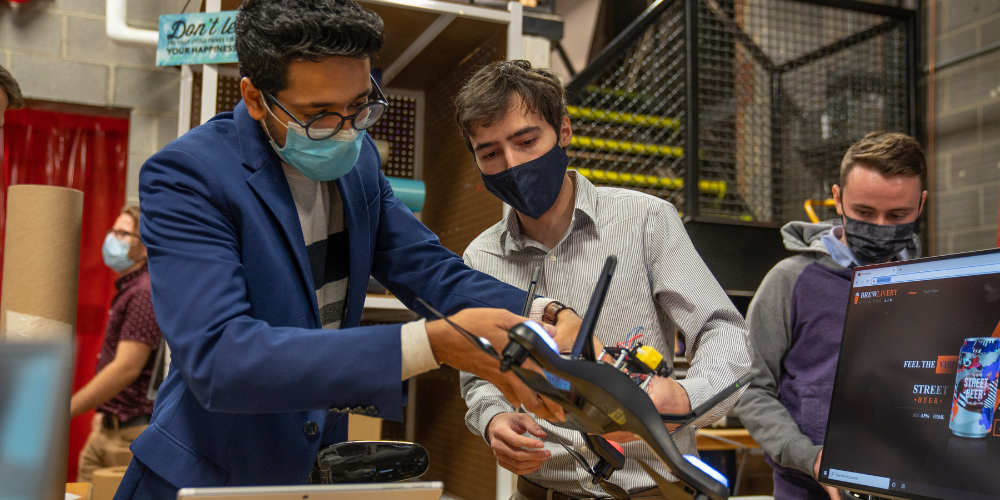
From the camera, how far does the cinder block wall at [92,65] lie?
15.6 feet

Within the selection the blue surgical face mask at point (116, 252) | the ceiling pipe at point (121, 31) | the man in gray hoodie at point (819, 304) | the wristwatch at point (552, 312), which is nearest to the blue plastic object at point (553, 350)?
the wristwatch at point (552, 312)

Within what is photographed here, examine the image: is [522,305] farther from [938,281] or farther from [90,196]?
[90,196]

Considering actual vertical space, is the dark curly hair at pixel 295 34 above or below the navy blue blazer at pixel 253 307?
above

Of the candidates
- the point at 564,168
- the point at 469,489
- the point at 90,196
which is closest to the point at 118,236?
the point at 90,196

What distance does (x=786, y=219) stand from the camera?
4.71 metres

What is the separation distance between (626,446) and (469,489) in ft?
3.39

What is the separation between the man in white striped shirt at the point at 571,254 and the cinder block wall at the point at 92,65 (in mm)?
→ 3837

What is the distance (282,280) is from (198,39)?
1432 millimetres

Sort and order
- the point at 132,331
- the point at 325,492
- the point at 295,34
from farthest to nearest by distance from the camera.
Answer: the point at 132,331, the point at 295,34, the point at 325,492

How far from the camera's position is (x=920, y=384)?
138 cm

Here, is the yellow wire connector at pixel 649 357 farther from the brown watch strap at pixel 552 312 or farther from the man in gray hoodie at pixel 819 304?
the man in gray hoodie at pixel 819 304

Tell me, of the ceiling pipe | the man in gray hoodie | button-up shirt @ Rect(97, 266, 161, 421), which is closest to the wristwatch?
the man in gray hoodie

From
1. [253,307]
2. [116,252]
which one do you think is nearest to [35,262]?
[253,307]

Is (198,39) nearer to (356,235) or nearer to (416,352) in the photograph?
(356,235)
